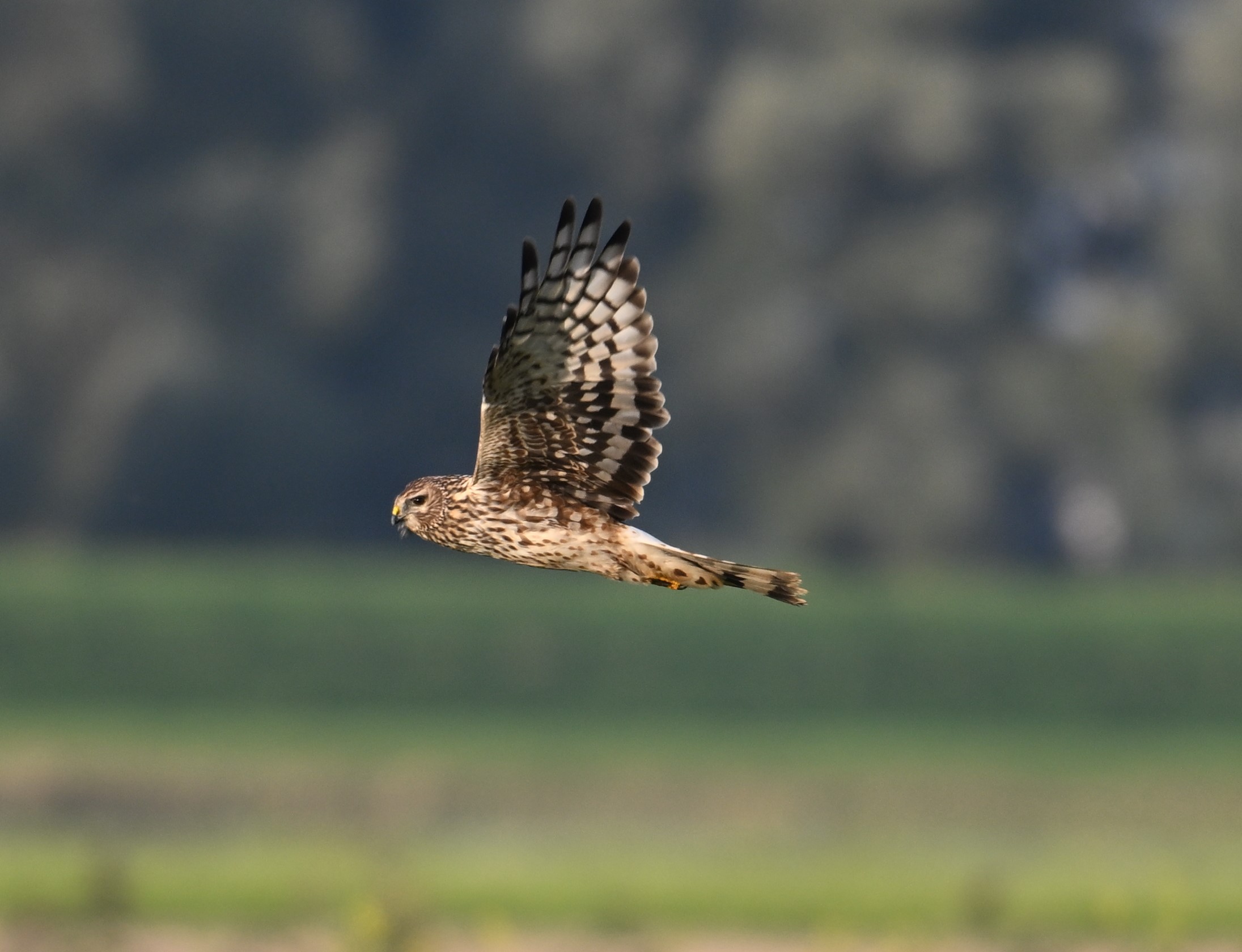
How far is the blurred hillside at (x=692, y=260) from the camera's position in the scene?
1271 inches

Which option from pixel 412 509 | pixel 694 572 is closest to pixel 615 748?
pixel 412 509

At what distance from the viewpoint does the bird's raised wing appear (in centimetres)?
630

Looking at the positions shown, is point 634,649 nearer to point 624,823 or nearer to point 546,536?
point 624,823

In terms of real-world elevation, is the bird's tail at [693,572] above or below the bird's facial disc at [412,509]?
below

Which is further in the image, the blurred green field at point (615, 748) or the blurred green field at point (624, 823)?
the blurred green field at point (615, 748)

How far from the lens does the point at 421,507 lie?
6.45m

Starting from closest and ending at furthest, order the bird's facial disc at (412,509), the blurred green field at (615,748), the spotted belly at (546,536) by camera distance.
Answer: the spotted belly at (546,536) < the bird's facial disc at (412,509) < the blurred green field at (615,748)

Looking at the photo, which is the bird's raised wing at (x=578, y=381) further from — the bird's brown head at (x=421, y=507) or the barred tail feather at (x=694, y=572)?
the barred tail feather at (x=694, y=572)

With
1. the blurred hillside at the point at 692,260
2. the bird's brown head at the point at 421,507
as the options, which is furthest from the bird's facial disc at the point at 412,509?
the blurred hillside at the point at 692,260

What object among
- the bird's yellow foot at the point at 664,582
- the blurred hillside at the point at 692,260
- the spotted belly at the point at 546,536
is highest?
the blurred hillside at the point at 692,260

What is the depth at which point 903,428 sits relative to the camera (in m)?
32.1

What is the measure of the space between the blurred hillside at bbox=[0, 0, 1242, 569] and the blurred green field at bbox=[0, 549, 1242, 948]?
193cm

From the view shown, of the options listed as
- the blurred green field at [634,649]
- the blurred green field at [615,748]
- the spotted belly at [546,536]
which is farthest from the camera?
the blurred green field at [634,649]

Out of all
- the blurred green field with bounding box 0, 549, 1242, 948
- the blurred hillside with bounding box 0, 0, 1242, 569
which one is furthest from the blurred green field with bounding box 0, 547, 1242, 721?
the blurred hillside with bounding box 0, 0, 1242, 569
